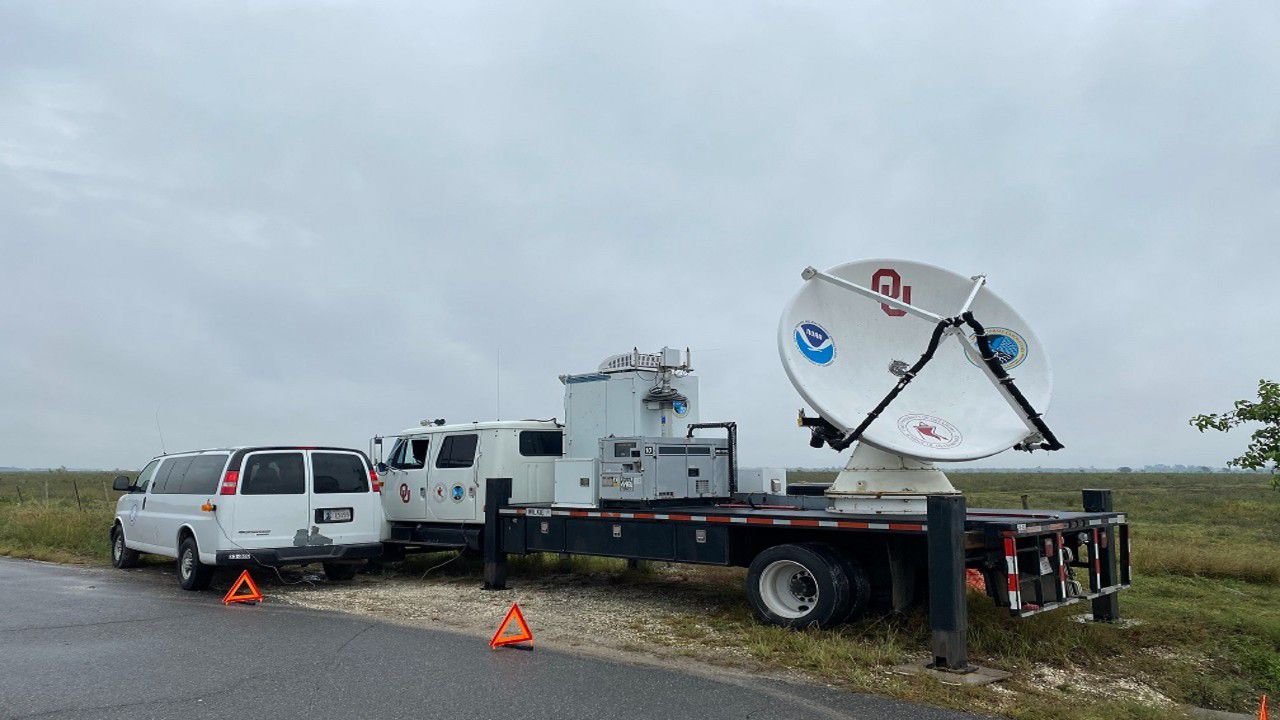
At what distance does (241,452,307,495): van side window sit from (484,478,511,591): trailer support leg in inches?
91.2

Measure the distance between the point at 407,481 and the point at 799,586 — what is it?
6.75 m

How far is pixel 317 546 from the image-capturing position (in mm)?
12188

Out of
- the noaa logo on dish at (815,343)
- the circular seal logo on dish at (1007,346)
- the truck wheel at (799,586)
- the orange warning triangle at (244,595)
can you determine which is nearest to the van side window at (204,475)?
the orange warning triangle at (244,595)

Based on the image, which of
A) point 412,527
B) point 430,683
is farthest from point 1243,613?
point 412,527

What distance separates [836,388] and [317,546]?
6761mm

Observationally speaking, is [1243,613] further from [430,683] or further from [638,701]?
[430,683]

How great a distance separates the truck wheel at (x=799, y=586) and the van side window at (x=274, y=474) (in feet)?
19.9

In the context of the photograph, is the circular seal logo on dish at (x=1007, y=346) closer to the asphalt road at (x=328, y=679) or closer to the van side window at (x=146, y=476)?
the asphalt road at (x=328, y=679)

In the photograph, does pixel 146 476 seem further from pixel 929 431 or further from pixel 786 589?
pixel 929 431

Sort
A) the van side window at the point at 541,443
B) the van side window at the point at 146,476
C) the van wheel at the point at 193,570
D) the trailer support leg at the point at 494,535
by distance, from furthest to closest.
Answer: the van side window at the point at 146,476
the van side window at the point at 541,443
the trailer support leg at the point at 494,535
the van wheel at the point at 193,570

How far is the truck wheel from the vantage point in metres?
8.84

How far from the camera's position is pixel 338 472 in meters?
12.7

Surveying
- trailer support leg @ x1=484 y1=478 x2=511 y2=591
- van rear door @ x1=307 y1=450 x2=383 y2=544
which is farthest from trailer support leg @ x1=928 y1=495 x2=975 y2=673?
van rear door @ x1=307 y1=450 x2=383 y2=544

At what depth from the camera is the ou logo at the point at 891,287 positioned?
1027 cm
